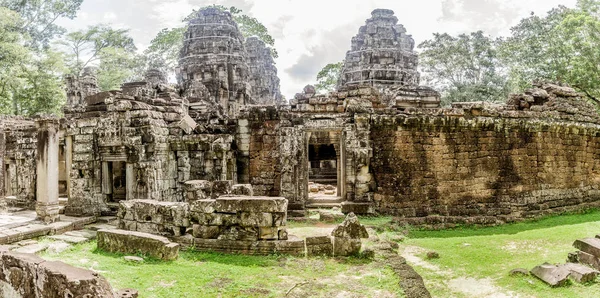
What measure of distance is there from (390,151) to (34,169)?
13130 millimetres

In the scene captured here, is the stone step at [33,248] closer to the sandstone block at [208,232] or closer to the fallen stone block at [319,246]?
the sandstone block at [208,232]

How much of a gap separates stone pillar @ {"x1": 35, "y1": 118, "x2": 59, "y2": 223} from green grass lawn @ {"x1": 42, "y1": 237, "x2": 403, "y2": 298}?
3.01 metres

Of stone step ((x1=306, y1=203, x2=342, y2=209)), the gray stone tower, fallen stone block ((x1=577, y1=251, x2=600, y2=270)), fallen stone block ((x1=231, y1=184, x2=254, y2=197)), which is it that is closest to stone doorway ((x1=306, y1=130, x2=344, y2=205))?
stone step ((x1=306, y1=203, x2=342, y2=209))

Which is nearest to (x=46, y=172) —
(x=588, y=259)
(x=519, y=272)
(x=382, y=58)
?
(x=519, y=272)

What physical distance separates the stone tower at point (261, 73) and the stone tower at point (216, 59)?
5.32 meters

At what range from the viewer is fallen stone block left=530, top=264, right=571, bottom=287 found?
260 inches

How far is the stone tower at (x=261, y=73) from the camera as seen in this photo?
33.5 meters

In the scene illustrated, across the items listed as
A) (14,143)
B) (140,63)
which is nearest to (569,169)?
(14,143)

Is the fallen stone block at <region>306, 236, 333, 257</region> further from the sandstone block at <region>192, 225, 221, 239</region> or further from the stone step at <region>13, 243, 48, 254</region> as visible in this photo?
the stone step at <region>13, 243, 48, 254</region>

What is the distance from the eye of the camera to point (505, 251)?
8.99m

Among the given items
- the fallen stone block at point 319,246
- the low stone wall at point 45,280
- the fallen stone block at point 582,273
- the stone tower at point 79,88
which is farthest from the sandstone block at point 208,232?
the stone tower at point 79,88

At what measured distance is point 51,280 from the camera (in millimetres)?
4648

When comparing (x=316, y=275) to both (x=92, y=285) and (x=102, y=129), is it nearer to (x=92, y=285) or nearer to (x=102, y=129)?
(x=92, y=285)

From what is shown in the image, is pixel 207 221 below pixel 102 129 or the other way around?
below
